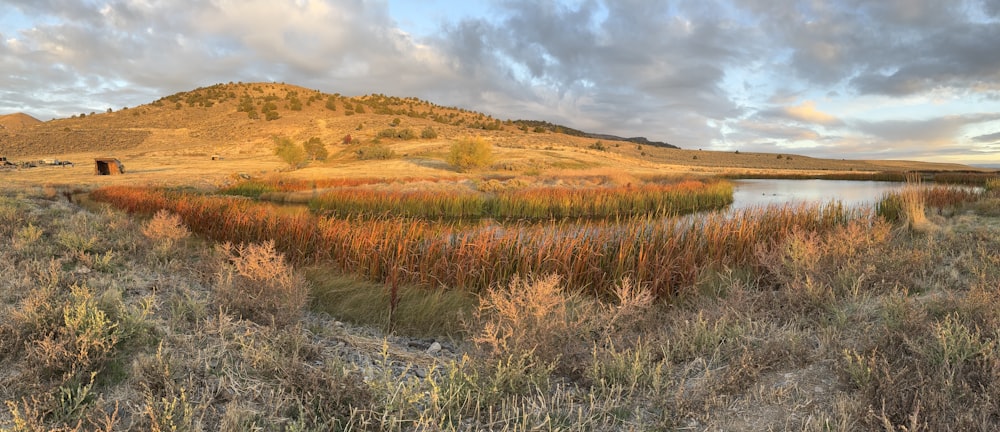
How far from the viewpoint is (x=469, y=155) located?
34.9 metres

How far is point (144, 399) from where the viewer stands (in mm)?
2900

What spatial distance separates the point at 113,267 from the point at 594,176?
1034 inches

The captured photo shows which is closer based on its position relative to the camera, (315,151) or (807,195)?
(807,195)

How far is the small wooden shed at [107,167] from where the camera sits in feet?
92.8

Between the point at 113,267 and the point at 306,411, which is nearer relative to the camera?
the point at 306,411

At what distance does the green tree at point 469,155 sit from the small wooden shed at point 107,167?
20624 millimetres

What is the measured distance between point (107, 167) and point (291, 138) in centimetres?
1438

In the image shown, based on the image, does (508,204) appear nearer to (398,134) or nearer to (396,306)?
(396,306)

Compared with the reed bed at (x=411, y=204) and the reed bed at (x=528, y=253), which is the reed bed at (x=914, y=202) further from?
the reed bed at (x=411, y=204)

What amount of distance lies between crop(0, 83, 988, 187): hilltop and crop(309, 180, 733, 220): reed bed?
11.2m

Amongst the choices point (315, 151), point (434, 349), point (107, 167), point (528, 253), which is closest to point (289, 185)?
point (107, 167)

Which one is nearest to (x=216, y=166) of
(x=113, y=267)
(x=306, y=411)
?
(x=113, y=267)

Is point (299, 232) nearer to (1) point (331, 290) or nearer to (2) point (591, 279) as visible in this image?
(1) point (331, 290)

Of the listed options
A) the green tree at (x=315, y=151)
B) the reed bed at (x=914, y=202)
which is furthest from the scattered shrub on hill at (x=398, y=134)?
the reed bed at (x=914, y=202)
